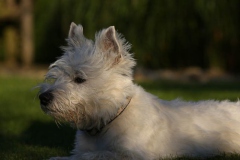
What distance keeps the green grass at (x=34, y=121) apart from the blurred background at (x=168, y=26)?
9.22 ft

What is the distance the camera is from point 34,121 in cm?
1079

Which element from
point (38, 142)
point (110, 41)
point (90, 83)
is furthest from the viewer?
point (38, 142)

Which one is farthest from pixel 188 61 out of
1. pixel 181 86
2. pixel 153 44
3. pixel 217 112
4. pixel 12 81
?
pixel 217 112

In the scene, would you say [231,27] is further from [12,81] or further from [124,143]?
[124,143]

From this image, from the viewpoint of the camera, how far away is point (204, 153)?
269 inches

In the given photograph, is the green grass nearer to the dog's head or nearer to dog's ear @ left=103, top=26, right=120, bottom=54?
the dog's head

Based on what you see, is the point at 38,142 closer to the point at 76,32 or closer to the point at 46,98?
the point at 76,32

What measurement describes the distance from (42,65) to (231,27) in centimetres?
839

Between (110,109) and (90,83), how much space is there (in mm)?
342

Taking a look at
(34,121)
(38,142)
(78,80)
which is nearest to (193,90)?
(34,121)

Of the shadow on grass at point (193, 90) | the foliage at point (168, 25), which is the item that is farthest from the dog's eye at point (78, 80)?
the foliage at point (168, 25)

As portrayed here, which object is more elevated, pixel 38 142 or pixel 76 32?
pixel 76 32

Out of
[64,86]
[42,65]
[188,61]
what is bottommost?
[42,65]

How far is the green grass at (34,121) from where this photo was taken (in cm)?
755
